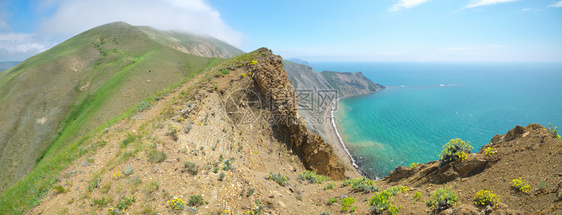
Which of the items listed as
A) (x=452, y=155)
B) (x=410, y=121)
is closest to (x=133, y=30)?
(x=452, y=155)

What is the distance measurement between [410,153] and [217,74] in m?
53.3

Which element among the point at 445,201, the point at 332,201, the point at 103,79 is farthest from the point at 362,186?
the point at 103,79

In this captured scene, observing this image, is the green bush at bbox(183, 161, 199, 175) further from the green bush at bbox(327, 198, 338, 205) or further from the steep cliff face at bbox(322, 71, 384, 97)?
the steep cliff face at bbox(322, 71, 384, 97)

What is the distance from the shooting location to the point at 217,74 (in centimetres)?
2091

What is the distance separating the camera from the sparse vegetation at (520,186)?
6.32 meters

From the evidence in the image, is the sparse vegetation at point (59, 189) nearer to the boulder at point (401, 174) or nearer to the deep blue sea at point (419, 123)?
the boulder at point (401, 174)

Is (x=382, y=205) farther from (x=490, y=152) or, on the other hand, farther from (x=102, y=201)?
(x=102, y=201)

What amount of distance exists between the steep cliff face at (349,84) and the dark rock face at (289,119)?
110 meters

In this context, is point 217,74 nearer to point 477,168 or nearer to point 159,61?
point 477,168

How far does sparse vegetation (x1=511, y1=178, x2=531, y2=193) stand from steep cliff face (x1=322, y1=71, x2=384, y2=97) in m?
124

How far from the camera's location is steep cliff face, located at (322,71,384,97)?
13154 centimetres

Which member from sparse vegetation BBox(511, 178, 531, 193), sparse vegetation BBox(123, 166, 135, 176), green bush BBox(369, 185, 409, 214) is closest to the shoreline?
green bush BBox(369, 185, 409, 214)

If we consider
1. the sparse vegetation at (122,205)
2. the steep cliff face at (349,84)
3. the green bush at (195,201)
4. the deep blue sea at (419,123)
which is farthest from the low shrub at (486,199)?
the steep cliff face at (349,84)

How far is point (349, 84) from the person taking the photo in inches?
5468
